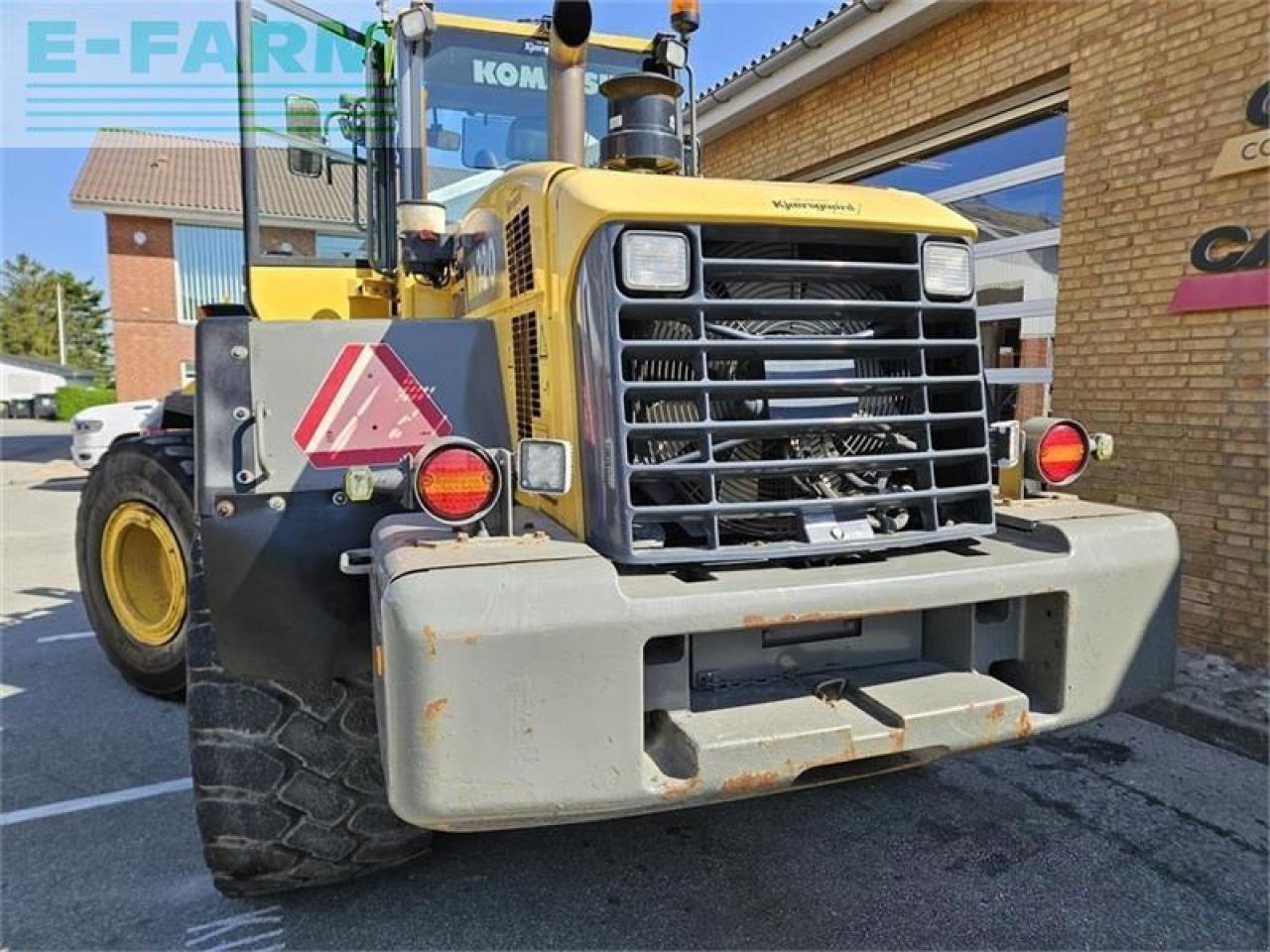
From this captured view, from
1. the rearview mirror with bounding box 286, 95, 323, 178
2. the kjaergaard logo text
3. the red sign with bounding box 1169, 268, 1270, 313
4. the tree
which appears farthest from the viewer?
→ the tree

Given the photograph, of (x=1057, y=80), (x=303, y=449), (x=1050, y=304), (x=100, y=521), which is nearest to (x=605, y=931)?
(x=303, y=449)

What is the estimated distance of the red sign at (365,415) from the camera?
8.19 feet

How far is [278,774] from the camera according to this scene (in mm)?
2541

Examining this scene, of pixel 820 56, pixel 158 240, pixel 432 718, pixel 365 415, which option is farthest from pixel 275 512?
pixel 158 240

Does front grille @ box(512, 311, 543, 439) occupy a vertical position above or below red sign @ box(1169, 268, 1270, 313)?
below

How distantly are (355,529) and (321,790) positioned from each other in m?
0.79

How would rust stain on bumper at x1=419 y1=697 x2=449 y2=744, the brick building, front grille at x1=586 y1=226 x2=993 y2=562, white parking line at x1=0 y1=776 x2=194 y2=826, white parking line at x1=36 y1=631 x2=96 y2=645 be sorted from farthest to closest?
the brick building, white parking line at x1=36 y1=631 x2=96 y2=645, white parking line at x1=0 y1=776 x2=194 y2=826, front grille at x1=586 y1=226 x2=993 y2=562, rust stain on bumper at x1=419 y1=697 x2=449 y2=744

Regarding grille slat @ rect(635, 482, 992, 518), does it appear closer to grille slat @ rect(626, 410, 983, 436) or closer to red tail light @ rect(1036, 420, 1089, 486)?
grille slat @ rect(626, 410, 983, 436)

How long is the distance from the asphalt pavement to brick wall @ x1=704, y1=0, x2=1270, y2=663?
1.31 meters

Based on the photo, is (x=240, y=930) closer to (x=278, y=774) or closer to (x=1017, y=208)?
(x=278, y=774)

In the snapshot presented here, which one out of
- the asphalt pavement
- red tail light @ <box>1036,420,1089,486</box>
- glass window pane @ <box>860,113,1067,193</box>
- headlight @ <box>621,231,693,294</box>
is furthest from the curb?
glass window pane @ <box>860,113,1067,193</box>

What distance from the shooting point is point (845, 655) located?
238 cm

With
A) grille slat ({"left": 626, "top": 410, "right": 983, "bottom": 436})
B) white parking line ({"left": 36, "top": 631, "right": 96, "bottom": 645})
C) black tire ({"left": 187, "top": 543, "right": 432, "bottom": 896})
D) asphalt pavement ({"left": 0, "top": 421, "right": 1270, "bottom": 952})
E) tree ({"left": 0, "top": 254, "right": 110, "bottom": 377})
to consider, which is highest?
tree ({"left": 0, "top": 254, "right": 110, "bottom": 377})

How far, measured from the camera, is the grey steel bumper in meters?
1.81
